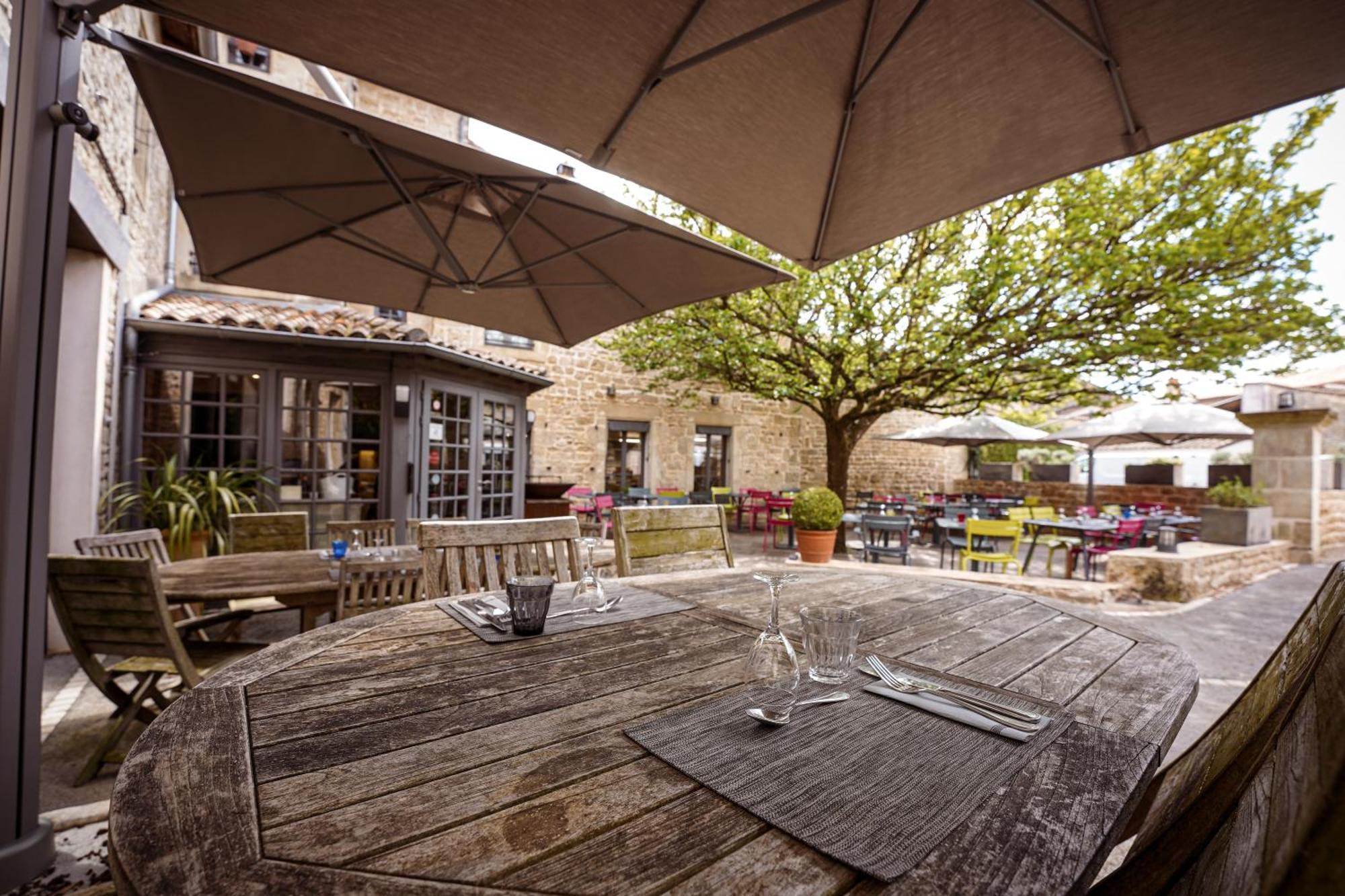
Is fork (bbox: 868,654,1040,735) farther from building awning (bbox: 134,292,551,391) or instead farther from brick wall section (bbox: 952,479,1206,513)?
brick wall section (bbox: 952,479,1206,513)

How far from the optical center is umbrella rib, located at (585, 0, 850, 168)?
1502 mm

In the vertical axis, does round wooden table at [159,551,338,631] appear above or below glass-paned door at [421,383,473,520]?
below

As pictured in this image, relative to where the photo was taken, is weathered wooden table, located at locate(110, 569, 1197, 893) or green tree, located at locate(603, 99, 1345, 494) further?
green tree, located at locate(603, 99, 1345, 494)

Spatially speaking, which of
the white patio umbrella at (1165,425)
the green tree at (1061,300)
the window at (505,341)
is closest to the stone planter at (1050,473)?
the white patio umbrella at (1165,425)

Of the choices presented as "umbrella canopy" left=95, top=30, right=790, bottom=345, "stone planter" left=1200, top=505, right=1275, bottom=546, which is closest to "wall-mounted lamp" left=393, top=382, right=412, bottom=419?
"umbrella canopy" left=95, top=30, right=790, bottom=345

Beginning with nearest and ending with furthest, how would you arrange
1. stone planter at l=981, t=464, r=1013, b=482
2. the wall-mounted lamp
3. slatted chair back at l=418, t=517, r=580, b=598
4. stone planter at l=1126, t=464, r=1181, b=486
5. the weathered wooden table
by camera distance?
the weathered wooden table → slatted chair back at l=418, t=517, r=580, b=598 → the wall-mounted lamp → stone planter at l=1126, t=464, r=1181, b=486 → stone planter at l=981, t=464, r=1013, b=482

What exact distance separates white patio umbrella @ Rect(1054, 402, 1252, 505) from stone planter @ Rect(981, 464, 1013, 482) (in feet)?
15.8

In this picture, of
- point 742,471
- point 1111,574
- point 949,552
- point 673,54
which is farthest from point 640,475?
point 673,54

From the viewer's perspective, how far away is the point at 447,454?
616 cm

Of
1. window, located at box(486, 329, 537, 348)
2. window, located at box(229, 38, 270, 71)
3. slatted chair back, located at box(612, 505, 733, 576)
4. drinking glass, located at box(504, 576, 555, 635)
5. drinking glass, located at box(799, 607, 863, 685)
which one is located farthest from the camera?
window, located at box(486, 329, 537, 348)

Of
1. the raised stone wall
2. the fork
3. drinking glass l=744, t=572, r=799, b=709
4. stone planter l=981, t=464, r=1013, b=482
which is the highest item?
stone planter l=981, t=464, r=1013, b=482

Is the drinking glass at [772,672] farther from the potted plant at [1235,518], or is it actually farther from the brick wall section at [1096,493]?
the brick wall section at [1096,493]

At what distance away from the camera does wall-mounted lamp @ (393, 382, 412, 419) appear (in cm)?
554

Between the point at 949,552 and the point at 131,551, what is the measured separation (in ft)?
29.4
